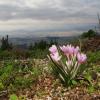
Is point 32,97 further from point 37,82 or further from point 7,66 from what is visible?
point 7,66

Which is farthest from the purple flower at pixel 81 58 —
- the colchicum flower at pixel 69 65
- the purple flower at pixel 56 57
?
the purple flower at pixel 56 57

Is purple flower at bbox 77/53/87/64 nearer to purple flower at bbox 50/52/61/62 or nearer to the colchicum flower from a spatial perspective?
the colchicum flower

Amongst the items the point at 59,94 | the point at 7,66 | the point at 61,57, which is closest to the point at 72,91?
the point at 59,94

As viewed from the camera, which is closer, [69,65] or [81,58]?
[81,58]

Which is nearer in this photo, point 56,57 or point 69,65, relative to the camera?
point 56,57

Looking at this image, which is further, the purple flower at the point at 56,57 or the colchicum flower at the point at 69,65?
the colchicum flower at the point at 69,65

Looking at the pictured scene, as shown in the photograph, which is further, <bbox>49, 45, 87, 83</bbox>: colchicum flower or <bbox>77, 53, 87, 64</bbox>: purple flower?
<bbox>49, 45, 87, 83</bbox>: colchicum flower

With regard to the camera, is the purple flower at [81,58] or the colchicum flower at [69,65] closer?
the purple flower at [81,58]

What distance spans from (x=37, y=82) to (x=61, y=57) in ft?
2.71

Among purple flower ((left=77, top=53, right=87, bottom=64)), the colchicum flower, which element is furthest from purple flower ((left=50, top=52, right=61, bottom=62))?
purple flower ((left=77, top=53, right=87, bottom=64))

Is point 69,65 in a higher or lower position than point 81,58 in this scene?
lower

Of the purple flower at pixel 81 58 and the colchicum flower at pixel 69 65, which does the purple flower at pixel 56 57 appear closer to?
the colchicum flower at pixel 69 65

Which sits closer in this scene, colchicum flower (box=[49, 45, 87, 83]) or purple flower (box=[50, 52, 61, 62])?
purple flower (box=[50, 52, 61, 62])

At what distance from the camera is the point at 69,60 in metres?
9.81
